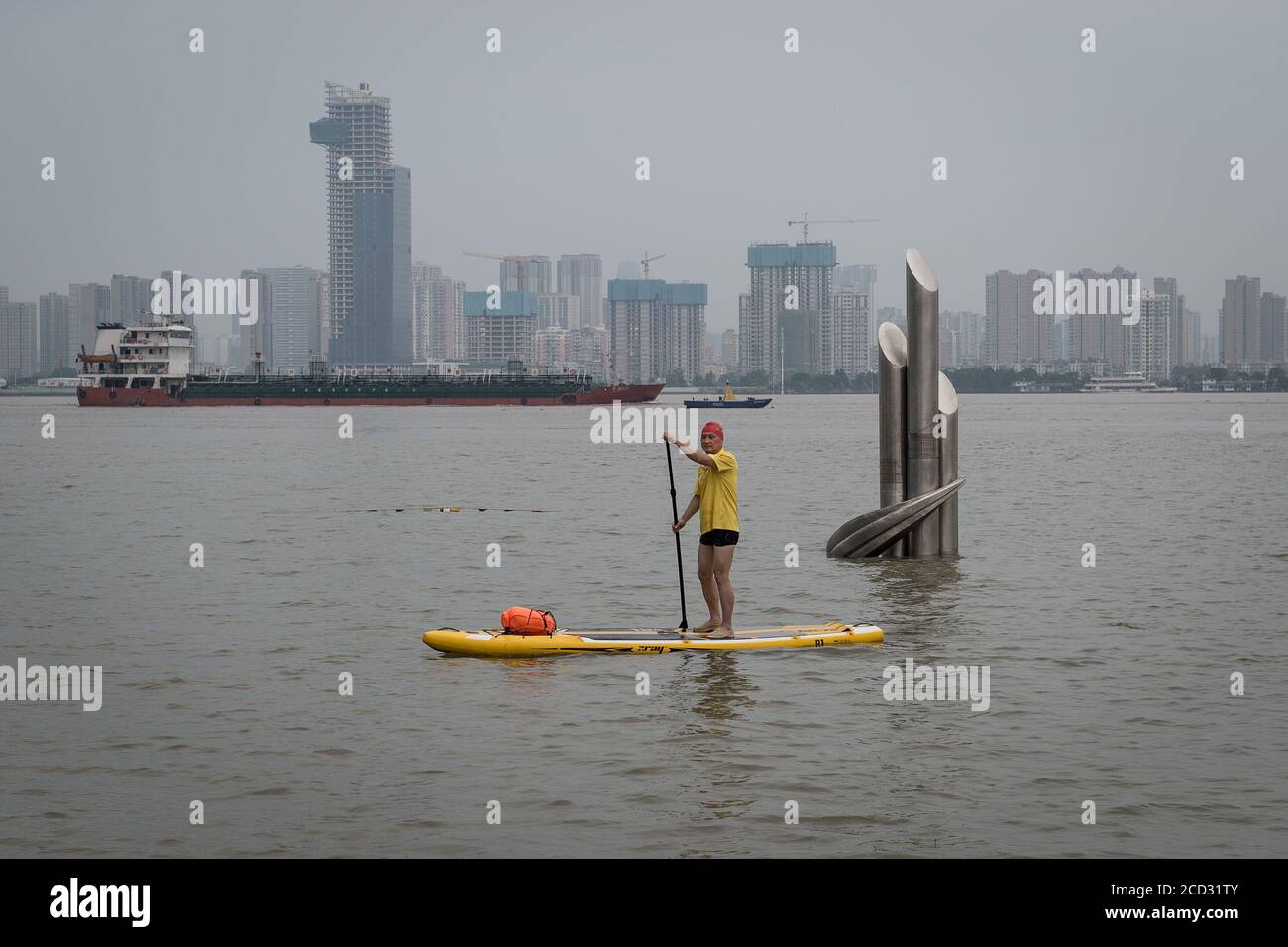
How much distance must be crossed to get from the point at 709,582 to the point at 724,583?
6.3 inches

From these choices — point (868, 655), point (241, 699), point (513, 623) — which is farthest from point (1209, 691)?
point (241, 699)

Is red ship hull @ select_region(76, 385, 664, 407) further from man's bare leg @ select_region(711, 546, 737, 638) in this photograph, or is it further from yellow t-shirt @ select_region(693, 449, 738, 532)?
yellow t-shirt @ select_region(693, 449, 738, 532)

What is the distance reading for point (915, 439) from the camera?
23.6 m

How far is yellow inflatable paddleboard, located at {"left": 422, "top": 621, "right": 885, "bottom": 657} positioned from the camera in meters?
15.9

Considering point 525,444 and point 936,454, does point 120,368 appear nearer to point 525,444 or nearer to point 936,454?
point 525,444

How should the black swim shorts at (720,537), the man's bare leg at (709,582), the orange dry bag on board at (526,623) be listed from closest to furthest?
1. the black swim shorts at (720,537)
2. the man's bare leg at (709,582)
3. the orange dry bag on board at (526,623)

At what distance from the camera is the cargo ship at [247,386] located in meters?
166

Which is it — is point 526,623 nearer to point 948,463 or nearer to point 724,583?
point 724,583

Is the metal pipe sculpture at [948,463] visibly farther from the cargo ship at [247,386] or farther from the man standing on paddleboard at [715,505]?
the cargo ship at [247,386]

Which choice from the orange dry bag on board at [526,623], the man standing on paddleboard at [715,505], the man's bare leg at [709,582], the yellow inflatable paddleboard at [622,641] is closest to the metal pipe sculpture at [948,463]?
the yellow inflatable paddleboard at [622,641]

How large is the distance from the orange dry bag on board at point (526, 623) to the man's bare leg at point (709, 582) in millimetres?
1611

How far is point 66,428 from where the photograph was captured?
391 ft
